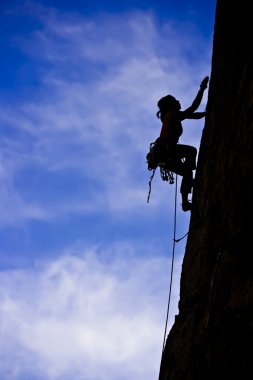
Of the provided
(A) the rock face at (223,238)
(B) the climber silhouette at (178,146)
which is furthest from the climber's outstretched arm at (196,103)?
(A) the rock face at (223,238)

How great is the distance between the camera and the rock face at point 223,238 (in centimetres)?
399

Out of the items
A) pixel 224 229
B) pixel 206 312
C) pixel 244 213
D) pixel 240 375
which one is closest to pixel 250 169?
pixel 244 213

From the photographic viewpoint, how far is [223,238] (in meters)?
4.82

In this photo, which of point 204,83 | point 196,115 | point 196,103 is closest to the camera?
point 204,83

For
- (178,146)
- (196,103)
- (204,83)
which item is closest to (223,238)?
(178,146)

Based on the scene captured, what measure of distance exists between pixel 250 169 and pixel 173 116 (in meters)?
3.41

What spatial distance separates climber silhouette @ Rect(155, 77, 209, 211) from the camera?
24.0 feet

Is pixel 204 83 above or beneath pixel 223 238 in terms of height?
above

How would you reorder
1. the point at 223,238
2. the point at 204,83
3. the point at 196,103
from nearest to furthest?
the point at 223,238 → the point at 204,83 → the point at 196,103

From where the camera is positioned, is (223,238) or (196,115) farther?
(196,115)

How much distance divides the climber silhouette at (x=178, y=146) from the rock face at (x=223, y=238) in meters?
0.75

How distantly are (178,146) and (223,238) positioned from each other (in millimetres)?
3001

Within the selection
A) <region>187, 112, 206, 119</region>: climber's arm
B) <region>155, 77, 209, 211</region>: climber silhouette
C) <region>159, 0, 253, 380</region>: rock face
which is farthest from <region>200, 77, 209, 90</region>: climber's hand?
<region>159, 0, 253, 380</region>: rock face

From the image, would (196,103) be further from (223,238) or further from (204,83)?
(223,238)
